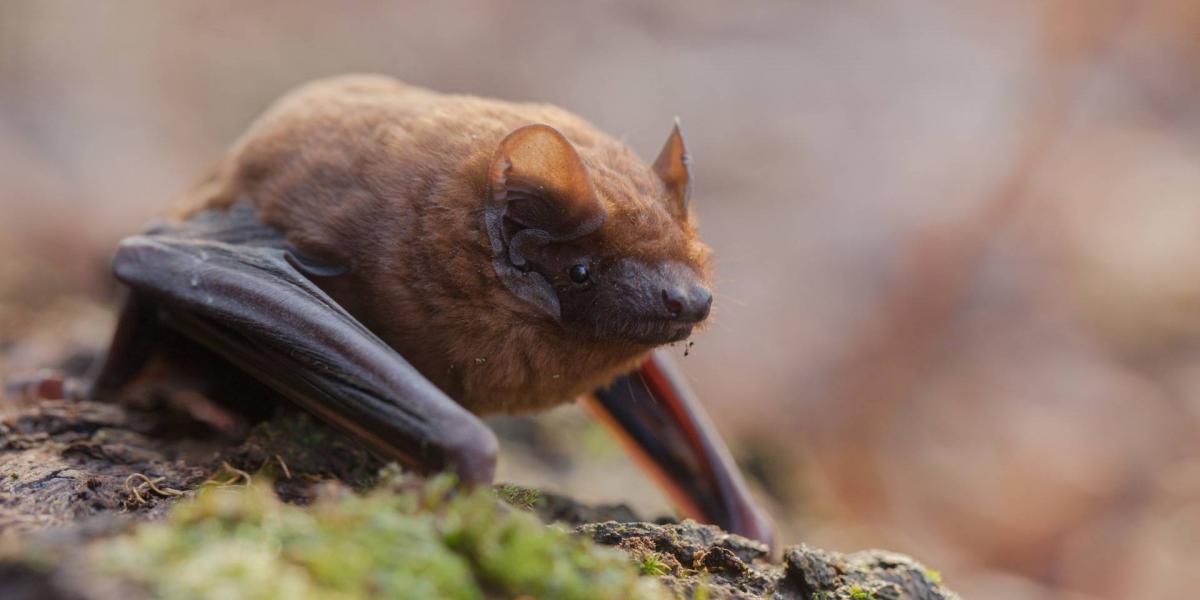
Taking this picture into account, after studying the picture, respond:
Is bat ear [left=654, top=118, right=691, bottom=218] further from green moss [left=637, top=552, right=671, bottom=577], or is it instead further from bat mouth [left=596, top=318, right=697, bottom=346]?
green moss [left=637, top=552, right=671, bottom=577]

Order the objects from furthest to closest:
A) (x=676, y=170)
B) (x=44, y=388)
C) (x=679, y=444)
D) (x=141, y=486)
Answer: (x=679, y=444)
(x=44, y=388)
(x=676, y=170)
(x=141, y=486)

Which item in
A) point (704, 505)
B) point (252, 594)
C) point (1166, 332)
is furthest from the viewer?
point (1166, 332)

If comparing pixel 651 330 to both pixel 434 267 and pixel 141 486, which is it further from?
pixel 141 486

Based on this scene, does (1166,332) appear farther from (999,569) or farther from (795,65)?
(795,65)

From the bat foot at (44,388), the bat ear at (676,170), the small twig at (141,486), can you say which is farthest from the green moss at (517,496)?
the bat foot at (44,388)

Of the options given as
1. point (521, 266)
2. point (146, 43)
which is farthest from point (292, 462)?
point (146, 43)

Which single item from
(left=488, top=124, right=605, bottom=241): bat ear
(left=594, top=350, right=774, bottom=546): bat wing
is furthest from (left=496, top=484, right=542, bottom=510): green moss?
(left=594, top=350, right=774, bottom=546): bat wing

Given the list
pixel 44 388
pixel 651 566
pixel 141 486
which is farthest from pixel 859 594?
pixel 44 388
